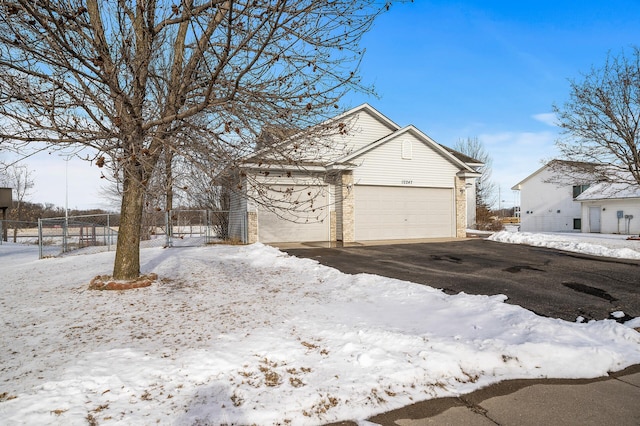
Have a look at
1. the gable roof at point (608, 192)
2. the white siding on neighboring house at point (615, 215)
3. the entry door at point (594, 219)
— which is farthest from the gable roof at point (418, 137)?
the entry door at point (594, 219)

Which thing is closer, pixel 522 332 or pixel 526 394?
pixel 526 394

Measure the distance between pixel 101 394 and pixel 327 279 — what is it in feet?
17.1

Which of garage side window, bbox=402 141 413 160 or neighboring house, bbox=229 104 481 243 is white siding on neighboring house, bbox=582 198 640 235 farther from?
garage side window, bbox=402 141 413 160

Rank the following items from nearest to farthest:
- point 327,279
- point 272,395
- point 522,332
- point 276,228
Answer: point 272,395 → point 522,332 → point 327,279 → point 276,228

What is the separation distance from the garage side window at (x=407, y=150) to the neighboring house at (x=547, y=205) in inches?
782

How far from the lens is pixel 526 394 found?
125 inches

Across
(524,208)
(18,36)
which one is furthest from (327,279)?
(524,208)

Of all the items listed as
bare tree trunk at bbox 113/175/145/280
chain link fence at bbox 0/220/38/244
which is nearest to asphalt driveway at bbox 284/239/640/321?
bare tree trunk at bbox 113/175/145/280

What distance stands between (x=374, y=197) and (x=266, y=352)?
12965mm

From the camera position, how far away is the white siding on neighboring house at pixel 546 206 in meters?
30.8

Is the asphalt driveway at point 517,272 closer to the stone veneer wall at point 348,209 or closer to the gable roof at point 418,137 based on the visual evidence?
the stone veneer wall at point 348,209

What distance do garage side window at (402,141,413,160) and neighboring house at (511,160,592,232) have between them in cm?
1987

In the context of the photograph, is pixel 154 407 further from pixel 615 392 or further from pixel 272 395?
pixel 615 392

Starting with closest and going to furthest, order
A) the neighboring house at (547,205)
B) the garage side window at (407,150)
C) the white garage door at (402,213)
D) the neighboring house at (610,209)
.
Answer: the white garage door at (402,213) < the garage side window at (407,150) < the neighboring house at (610,209) < the neighboring house at (547,205)
